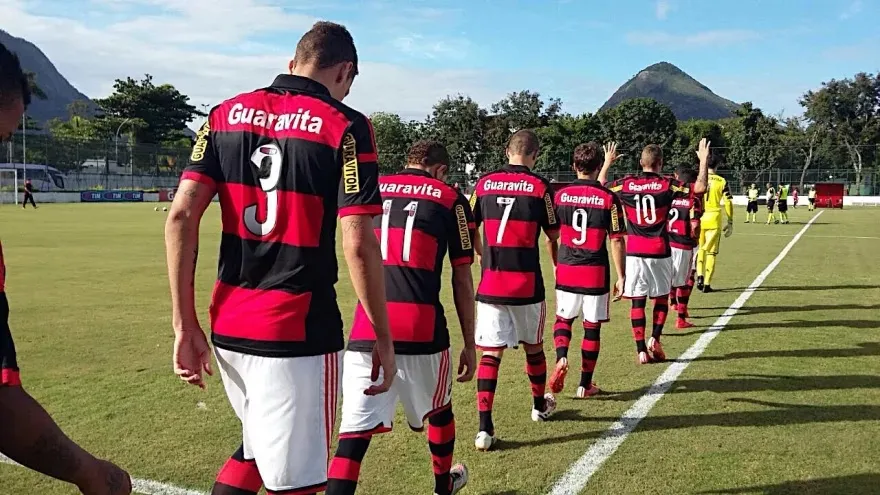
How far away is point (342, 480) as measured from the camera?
130 inches

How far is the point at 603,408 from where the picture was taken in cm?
561

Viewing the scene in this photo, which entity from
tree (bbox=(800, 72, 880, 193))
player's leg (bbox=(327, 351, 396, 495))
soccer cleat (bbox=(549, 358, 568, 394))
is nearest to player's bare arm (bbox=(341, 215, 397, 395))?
player's leg (bbox=(327, 351, 396, 495))

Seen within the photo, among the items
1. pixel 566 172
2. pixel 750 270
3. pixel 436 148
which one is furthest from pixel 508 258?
pixel 566 172

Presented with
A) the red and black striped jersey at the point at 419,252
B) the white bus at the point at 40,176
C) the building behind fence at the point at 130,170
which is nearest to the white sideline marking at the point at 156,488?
the red and black striped jersey at the point at 419,252

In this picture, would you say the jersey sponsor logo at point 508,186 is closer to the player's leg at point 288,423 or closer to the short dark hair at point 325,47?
the short dark hair at point 325,47

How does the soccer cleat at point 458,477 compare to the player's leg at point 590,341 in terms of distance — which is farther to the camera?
the player's leg at point 590,341

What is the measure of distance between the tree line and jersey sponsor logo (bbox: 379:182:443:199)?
6216 cm

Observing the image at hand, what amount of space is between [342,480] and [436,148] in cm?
193

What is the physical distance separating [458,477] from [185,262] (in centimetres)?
216

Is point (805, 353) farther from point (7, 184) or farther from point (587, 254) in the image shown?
point (7, 184)

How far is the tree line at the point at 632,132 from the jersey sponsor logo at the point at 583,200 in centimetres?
5998

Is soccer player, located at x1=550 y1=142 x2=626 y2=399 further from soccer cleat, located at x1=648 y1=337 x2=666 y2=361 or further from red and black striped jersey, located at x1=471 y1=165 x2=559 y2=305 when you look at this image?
soccer cleat, located at x1=648 y1=337 x2=666 y2=361

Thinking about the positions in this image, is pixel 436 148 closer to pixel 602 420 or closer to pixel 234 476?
pixel 234 476

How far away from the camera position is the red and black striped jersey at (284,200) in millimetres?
2443
